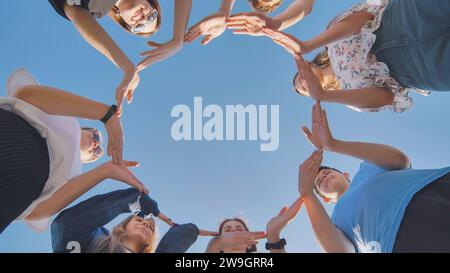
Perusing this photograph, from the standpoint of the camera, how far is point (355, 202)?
1.15m

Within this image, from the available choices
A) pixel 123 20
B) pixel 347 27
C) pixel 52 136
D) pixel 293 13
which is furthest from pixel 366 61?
pixel 52 136

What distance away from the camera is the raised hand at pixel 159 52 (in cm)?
143

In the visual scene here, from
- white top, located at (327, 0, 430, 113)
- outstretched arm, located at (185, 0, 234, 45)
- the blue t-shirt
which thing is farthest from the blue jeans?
outstretched arm, located at (185, 0, 234, 45)

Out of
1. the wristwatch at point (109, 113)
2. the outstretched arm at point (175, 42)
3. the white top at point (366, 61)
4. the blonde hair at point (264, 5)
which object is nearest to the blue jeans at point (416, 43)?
the white top at point (366, 61)

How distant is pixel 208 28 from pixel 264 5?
262 mm

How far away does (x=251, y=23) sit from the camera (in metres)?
1.41

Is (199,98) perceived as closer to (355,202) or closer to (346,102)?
(346,102)

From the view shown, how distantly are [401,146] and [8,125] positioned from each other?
4.95 feet

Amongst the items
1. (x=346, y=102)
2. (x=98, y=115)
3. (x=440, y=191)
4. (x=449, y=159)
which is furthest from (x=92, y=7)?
(x=449, y=159)

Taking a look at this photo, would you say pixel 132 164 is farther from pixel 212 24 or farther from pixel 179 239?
pixel 212 24

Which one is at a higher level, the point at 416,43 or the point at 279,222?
the point at 416,43

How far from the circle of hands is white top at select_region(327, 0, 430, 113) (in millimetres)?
121

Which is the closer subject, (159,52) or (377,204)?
(377,204)
